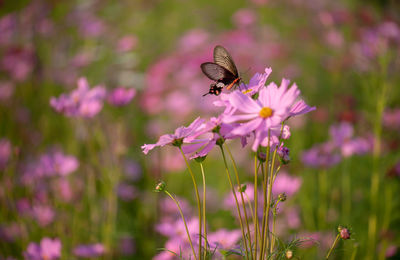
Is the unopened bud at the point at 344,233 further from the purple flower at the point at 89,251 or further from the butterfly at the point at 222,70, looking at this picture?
the purple flower at the point at 89,251

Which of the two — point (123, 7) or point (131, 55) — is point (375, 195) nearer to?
point (131, 55)

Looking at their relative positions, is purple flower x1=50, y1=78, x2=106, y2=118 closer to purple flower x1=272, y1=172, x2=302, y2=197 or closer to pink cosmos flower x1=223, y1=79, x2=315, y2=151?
pink cosmos flower x1=223, y1=79, x2=315, y2=151

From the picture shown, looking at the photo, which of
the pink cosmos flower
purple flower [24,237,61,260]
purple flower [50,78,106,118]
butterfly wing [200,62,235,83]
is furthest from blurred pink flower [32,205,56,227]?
the pink cosmos flower

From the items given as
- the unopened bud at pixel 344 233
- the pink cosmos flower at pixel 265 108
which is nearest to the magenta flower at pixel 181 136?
the pink cosmos flower at pixel 265 108

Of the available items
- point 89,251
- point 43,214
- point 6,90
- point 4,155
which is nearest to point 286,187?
point 89,251

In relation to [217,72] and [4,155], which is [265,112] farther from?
[4,155]

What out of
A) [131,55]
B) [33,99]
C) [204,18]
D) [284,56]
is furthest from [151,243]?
[204,18]
